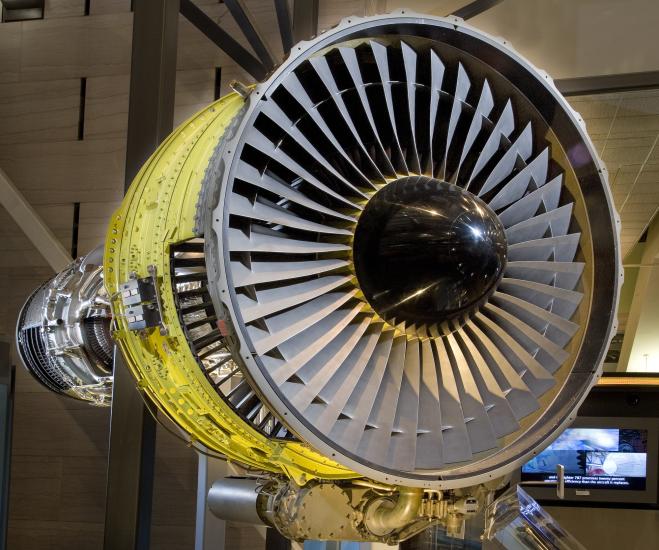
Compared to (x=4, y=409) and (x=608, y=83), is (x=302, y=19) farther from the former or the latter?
(x=4, y=409)

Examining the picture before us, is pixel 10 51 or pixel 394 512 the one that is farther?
pixel 10 51

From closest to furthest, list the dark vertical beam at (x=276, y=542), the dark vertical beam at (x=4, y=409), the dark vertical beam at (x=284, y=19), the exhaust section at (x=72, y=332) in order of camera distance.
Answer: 1. the exhaust section at (x=72, y=332)
2. the dark vertical beam at (x=4, y=409)
3. the dark vertical beam at (x=284, y=19)
4. the dark vertical beam at (x=276, y=542)

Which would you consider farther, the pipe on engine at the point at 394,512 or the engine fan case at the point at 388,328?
the pipe on engine at the point at 394,512

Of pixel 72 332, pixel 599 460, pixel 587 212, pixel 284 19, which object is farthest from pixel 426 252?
pixel 599 460

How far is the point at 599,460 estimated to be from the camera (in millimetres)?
6500

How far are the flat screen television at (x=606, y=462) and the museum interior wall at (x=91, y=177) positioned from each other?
19cm

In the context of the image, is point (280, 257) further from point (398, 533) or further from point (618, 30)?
point (618, 30)

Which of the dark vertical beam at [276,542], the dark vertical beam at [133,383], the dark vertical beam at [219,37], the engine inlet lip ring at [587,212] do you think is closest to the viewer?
the engine inlet lip ring at [587,212]

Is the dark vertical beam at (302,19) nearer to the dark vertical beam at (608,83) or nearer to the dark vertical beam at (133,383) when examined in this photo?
the dark vertical beam at (133,383)

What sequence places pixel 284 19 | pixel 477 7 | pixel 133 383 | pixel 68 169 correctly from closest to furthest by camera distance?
pixel 133 383
pixel 284 19
pixel 477 7
pixel 68 169

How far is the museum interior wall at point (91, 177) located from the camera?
6266 mm

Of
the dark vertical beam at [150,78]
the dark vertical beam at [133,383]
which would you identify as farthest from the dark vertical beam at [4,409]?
the dark vertical beam at [150,78]

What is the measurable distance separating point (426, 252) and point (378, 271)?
15 centimetres

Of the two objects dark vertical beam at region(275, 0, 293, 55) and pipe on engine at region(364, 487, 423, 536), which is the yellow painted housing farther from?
dark vertical beam at region(275, 0, 293, 55)
